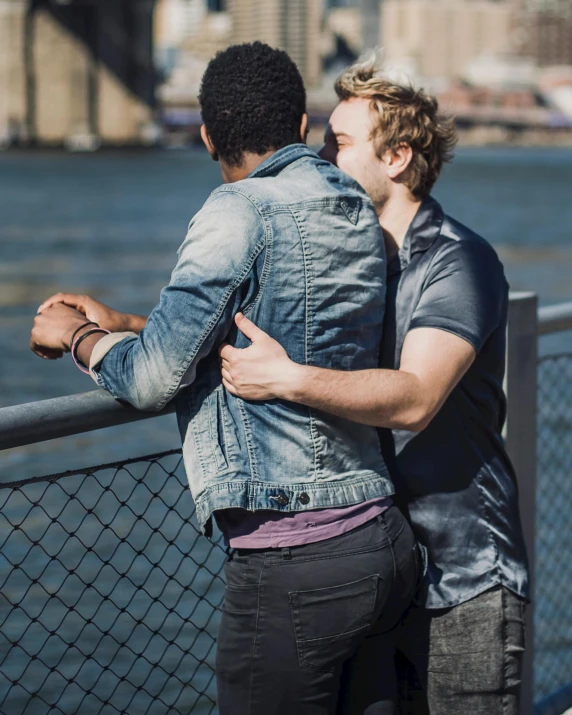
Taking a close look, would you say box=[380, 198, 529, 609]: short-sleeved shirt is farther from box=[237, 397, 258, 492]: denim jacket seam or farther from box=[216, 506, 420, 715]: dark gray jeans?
box=[237, 397, 258, 492]: denim jacket seam

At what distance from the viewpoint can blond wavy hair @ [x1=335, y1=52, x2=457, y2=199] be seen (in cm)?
209

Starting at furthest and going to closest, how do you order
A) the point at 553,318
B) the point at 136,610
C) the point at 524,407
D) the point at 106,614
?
the point at 136,610 < the point at 106,614 < the point at 553,318 < the point at 524,407

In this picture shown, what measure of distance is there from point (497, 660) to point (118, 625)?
4658 millimetres

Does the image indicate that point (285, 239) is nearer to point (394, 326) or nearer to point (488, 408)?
point (394, 326)

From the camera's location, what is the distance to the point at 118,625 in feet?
21.4

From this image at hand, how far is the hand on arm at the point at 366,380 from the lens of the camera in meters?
1.84

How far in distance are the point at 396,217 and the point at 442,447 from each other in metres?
0.42

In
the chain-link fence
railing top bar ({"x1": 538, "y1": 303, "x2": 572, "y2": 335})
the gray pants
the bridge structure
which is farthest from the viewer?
the bridge structure

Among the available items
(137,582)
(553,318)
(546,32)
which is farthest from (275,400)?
(546,32)

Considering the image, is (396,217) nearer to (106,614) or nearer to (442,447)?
(442,447)

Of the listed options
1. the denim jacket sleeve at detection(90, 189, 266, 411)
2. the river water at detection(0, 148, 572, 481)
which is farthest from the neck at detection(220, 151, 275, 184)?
the river water at detection(0, 148, 572, 481)

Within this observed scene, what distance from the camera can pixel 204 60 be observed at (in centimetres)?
14488

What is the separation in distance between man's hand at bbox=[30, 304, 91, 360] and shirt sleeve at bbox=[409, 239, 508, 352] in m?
0.58

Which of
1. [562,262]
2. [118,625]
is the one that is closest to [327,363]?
[118,625]
